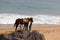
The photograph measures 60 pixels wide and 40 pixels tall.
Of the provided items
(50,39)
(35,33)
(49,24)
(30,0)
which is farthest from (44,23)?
(30,0)

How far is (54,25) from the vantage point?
16.1 metres

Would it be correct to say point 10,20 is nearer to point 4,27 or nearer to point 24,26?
point 4,27

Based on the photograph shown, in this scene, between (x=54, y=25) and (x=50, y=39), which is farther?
(x=54, y=25)

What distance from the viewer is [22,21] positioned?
10922 millimetres

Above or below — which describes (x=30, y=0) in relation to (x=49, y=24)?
above

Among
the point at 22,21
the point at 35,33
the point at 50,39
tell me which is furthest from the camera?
the point at 50,39

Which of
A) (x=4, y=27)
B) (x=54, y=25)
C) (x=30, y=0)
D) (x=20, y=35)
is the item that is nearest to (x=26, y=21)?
(x=20, y=35)

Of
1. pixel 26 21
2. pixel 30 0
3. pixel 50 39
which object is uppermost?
pixel 30 0

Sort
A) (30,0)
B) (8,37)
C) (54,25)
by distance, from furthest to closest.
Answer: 1. (30,0)
2. (54,25)
3. (8,37)

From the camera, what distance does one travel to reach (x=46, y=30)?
1416 cm

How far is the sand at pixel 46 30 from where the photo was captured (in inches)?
494

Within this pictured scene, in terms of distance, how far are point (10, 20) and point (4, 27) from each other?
6.39 ft

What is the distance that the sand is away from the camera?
494 inches

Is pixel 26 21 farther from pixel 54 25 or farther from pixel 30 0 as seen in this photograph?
pixel 30 0
